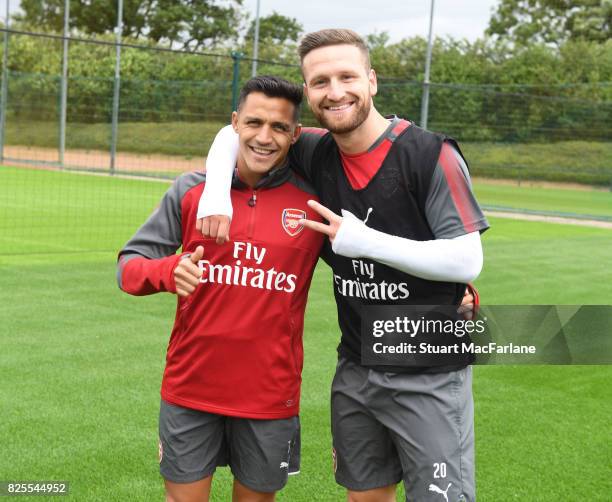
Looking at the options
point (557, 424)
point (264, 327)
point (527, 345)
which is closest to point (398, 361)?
point (264, 327)

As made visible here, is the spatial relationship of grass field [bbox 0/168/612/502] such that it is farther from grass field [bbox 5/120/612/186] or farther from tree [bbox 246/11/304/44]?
tree [bbox 246/11/304/44]

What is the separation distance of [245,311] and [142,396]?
2672mm

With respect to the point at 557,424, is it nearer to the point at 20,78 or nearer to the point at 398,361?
the point at 398,361

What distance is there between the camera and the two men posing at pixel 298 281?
10.1 feet

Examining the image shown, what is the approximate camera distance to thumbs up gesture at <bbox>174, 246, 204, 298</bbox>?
303 centimetres

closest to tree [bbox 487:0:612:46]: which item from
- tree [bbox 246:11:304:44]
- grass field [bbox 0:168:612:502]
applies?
tree [bbox 246:11:304:44]

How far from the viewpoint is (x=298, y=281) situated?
132 inches

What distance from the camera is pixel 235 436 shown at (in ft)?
11.0

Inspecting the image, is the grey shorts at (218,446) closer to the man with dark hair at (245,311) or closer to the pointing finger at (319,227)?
the man with dark hair at (245,311)

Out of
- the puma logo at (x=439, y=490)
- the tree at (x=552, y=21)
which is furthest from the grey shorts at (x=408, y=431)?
the tree at (x=552, y=21)

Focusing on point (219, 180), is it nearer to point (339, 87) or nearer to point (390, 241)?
point (339, 87)

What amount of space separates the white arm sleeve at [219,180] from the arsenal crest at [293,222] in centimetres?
23

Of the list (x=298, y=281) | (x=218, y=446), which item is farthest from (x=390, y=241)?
(x=218, y=446)

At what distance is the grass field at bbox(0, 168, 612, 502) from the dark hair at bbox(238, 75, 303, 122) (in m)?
1.99
